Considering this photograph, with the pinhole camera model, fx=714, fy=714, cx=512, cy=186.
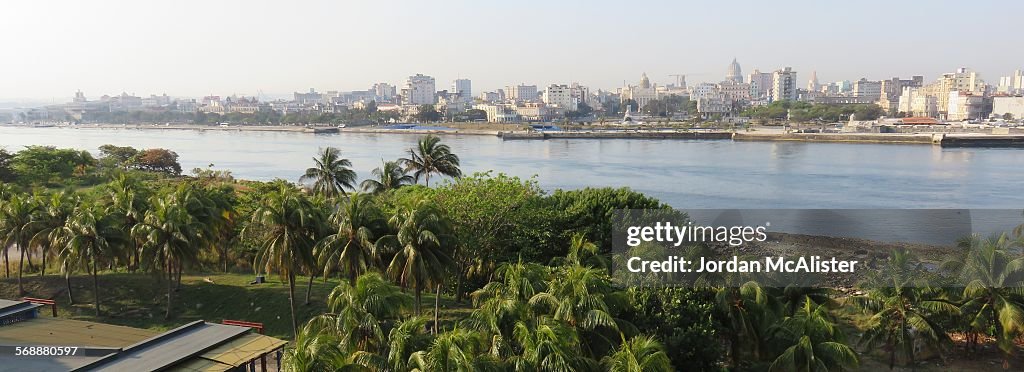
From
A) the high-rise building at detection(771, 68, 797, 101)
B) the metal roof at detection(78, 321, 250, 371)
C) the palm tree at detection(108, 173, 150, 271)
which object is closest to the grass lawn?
the palm tree at detection(108, 173, 150, 271)

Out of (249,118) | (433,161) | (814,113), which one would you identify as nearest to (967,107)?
(814,113)

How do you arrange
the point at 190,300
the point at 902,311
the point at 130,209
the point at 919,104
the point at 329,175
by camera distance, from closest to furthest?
the point at 902,311
the point at 130,209
the point at 190,300
the point at 329,175
the point at 919,104

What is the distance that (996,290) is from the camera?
6621mm

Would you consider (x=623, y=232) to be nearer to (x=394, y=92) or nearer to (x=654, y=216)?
(x=654, y=216)

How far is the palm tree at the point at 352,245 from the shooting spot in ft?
23.4

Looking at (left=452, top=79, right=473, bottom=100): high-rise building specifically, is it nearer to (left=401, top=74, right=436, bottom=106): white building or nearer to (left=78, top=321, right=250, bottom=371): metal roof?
(left=401, top=74, right=436, bottom=106): white building

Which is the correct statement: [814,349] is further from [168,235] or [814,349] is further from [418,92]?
[418,92]

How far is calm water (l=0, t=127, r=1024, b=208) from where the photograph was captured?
73.4 ft

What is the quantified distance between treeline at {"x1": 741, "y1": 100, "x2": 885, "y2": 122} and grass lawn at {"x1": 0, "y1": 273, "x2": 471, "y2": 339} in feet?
181

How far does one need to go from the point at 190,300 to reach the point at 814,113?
5865 cm

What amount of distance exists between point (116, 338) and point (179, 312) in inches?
100.0

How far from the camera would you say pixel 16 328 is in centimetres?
606

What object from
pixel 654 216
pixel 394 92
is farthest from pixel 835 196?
pixel 394 92

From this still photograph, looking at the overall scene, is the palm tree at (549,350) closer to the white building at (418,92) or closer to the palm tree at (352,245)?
the palm tree at (352,245)
